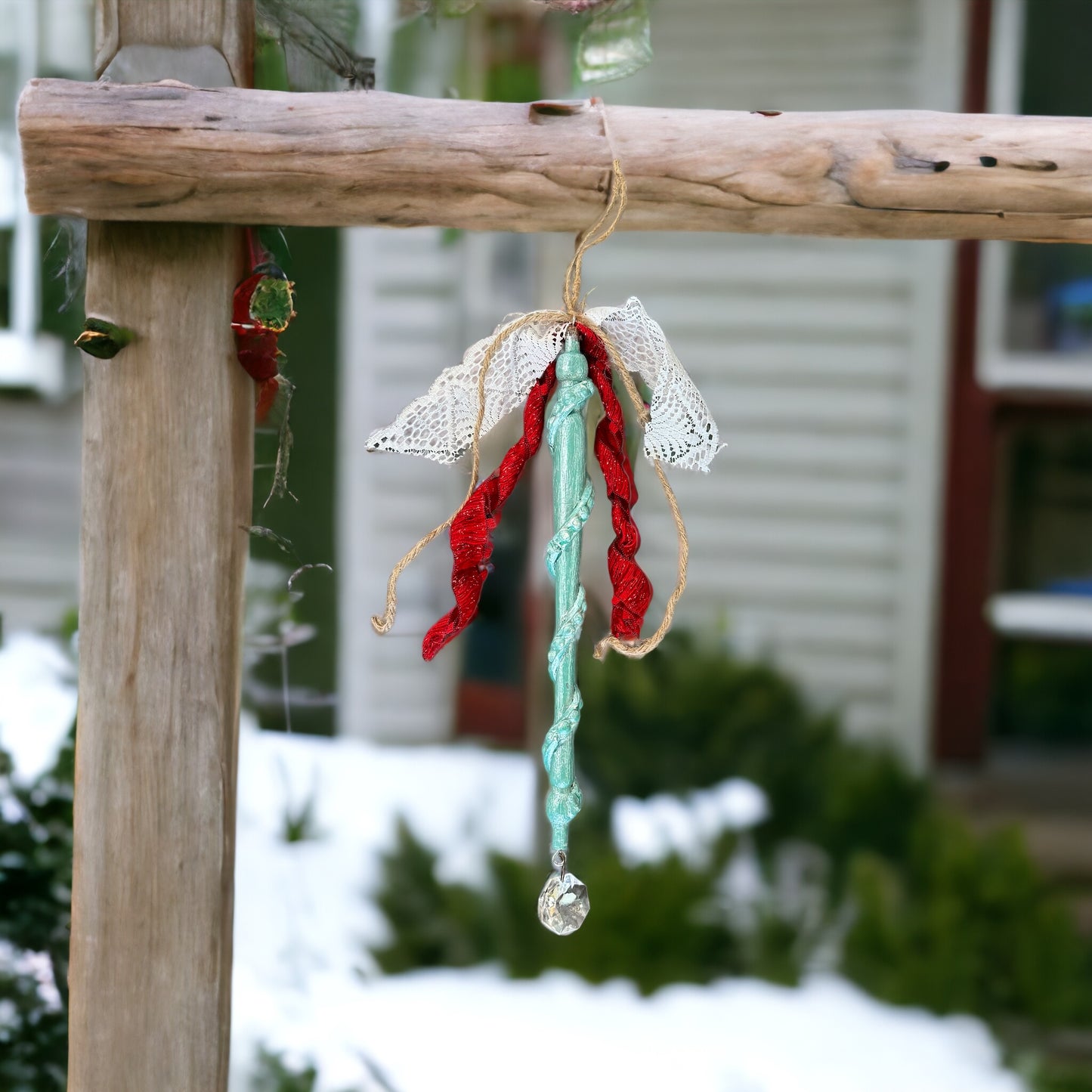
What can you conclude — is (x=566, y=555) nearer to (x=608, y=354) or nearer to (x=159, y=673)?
(x=608, y=354)

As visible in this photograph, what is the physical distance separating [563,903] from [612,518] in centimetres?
31

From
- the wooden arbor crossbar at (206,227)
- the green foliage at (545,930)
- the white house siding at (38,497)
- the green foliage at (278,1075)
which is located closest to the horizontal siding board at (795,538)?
the green foliage at (545,930)

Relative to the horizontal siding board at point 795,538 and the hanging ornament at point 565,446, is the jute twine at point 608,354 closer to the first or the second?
the hanging ornament at point 565,446

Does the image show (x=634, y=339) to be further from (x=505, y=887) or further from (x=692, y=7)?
(x=692, y=7)

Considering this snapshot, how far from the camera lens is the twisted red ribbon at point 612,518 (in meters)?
0.90

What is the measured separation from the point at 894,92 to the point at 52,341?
2178 millimetres

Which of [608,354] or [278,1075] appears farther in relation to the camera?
[278,1075]

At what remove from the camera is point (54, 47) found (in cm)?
197

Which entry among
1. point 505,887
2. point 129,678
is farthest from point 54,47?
point 505,887

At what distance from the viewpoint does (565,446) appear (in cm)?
89

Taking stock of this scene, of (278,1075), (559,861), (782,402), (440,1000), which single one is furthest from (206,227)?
(782,402)

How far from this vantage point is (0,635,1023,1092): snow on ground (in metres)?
1.68

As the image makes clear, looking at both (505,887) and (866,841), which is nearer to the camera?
(505,887)

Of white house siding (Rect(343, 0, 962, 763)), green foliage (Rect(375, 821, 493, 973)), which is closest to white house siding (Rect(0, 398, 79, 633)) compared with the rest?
white house siding (Rect(343, 0, 962, 763))
